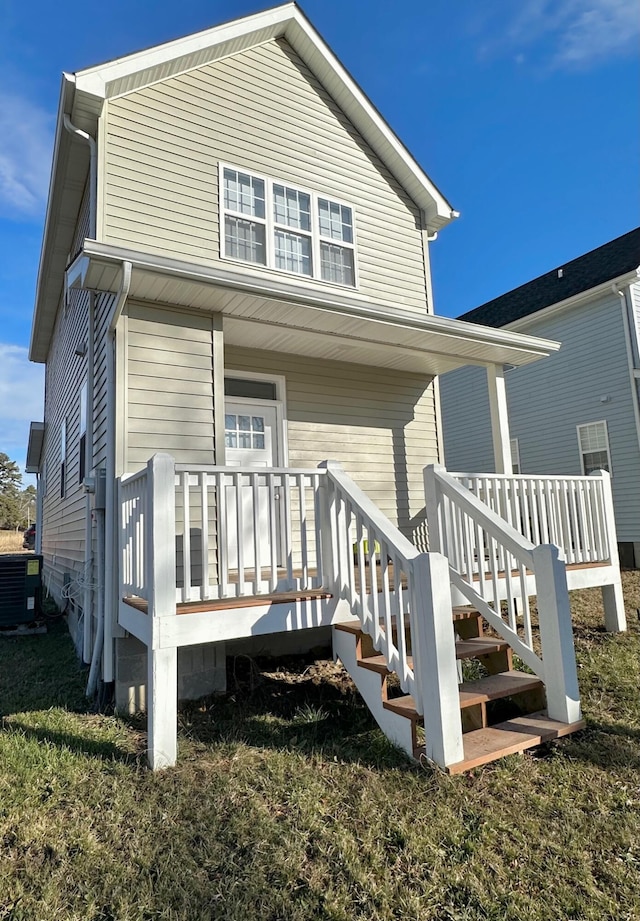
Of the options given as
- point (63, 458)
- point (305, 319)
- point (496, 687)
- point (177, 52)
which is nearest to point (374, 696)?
point (496, 687)

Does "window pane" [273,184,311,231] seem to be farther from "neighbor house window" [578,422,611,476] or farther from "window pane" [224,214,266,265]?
"neighbor house window" [578,422,611,476]

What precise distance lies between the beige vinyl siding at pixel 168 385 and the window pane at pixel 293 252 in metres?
1.89

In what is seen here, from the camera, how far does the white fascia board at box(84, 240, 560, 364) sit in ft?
13.9

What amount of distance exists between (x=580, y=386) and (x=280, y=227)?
8.88m

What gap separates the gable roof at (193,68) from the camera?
5.46m

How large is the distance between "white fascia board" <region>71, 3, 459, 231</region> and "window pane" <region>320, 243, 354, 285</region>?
1610 mm

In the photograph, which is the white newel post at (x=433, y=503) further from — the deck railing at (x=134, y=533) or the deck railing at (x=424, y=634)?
the deck railing at (x=134, y=533)

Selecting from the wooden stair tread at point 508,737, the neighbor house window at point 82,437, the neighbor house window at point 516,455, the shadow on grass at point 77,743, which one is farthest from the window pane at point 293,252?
the neighbor house window at point 516,455

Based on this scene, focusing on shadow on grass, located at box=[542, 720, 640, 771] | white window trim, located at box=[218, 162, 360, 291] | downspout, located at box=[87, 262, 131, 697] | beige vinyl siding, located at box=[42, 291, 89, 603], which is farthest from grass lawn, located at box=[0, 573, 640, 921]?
white window trim, located at box=[218, 162, 360, 291]

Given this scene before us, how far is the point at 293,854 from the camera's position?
2326mm

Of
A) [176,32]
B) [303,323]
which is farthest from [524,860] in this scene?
[176,32]

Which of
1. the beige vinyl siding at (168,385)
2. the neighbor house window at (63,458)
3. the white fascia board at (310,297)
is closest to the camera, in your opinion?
the white fascia board at (310,297)

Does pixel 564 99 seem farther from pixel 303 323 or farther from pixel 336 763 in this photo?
pixel 336 763

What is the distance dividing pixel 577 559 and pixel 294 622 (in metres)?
3.29
